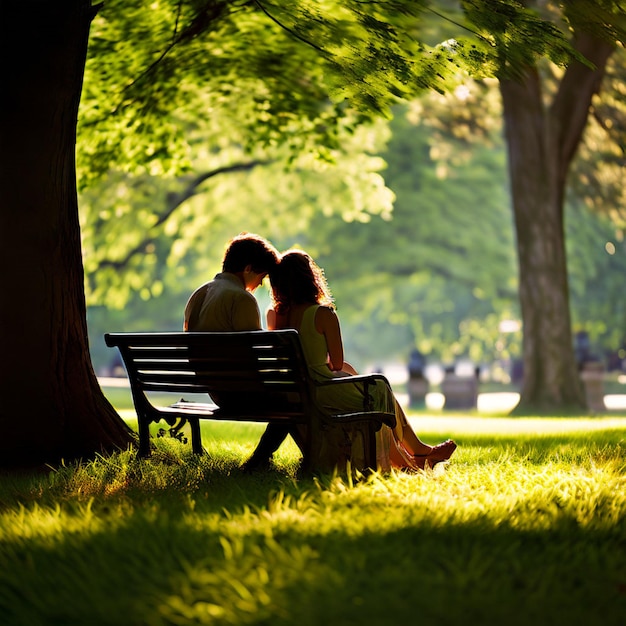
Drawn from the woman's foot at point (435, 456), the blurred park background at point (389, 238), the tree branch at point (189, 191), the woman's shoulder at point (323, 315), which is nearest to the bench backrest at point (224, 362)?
the woman's shoulder at point (323, 315)

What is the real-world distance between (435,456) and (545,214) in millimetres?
11426

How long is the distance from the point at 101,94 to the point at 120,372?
34.7m

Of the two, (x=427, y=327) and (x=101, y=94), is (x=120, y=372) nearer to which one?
(x=427, y=327)

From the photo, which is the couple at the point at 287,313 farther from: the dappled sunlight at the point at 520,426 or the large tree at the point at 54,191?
the dappled sunlight at the point at 520,426

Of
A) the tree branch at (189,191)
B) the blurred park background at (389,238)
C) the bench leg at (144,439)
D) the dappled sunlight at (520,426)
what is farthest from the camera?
the tree branch at (189,191)

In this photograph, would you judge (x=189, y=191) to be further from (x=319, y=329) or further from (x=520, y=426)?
(x=319, y=329)

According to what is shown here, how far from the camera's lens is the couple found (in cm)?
695

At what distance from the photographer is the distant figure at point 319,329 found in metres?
6.92

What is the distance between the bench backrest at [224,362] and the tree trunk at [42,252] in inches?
25.5

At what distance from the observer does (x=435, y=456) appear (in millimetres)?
7711

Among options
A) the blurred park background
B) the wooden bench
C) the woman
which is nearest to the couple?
the woman

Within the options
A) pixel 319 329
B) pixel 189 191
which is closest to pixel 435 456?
pixel 319 329

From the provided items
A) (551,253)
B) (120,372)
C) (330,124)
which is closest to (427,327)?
(120,372)

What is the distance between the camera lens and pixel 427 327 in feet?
141
